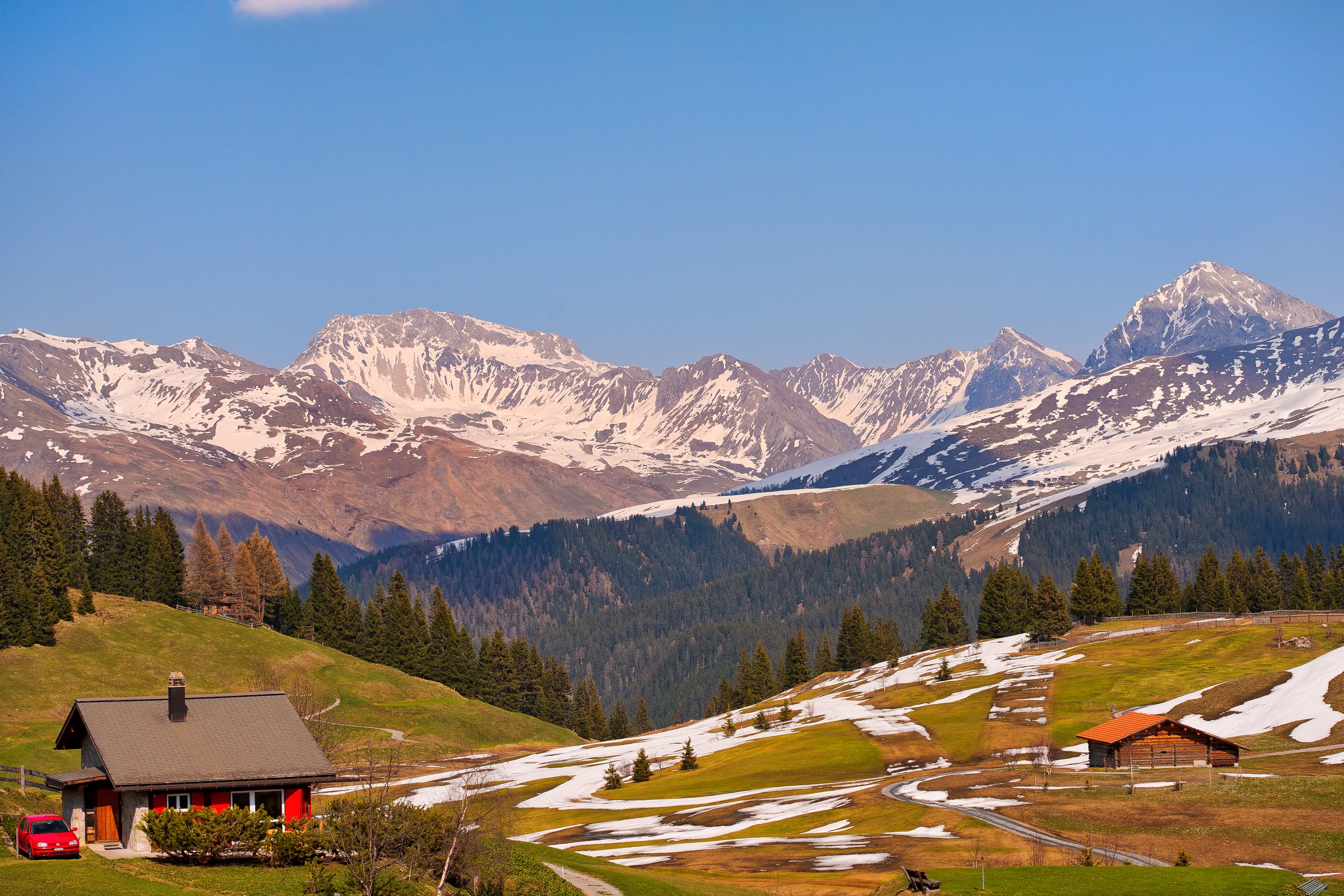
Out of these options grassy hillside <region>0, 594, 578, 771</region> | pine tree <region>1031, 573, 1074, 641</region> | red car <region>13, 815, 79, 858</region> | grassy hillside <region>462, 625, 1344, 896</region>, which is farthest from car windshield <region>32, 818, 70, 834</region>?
pine tree <region>1031, 573, 1074, 641</region>

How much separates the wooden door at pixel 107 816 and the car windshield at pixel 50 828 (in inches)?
140

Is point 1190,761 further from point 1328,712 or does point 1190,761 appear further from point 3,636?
point 3,636

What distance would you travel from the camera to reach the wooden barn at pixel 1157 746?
311 feet

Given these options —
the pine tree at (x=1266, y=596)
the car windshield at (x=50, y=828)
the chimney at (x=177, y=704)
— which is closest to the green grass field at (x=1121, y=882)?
the chimney at (x=177, y=704)

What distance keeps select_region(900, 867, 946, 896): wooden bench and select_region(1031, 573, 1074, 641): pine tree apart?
443 feet

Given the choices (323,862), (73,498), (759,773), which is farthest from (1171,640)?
(73,498)

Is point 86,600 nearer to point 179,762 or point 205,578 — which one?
point 205,578

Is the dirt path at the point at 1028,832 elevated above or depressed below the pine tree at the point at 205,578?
below

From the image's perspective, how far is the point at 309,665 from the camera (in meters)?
158

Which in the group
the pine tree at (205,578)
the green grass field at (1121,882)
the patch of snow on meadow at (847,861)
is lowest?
the patch of snow on meadow at (847,861)

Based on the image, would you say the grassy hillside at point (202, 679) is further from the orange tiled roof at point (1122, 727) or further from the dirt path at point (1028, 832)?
the orange tiled roof at point (1122, 727)

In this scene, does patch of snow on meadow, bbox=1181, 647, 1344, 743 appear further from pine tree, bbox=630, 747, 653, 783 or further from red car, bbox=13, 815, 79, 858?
Answer: red car, bbox=13, 815, 79, 858

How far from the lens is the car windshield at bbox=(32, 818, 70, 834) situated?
48.0m

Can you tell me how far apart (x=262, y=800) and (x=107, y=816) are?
6231 mm
